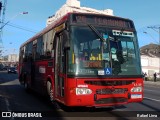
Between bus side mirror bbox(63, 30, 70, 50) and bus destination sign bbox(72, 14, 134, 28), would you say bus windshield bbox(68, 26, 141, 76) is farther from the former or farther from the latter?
bus destination sign bbox(72, 14, 134, 28)

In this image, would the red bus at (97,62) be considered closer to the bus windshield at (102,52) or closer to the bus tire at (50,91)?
the bus windshield at (102,52)

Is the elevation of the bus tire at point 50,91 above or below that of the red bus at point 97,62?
below

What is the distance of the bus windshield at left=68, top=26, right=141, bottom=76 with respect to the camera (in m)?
9.93

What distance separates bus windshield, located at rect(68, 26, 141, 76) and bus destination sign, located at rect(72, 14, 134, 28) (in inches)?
10.5

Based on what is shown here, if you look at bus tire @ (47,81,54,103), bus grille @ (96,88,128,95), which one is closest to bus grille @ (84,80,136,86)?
bus grille @ (96,88,128,95)

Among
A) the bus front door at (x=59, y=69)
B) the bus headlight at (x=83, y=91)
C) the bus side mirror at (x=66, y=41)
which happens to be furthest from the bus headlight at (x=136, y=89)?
the bus side mirror at (x=66, y=41)

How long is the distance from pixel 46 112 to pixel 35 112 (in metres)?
0.38

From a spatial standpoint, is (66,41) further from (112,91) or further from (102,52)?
(112,91)

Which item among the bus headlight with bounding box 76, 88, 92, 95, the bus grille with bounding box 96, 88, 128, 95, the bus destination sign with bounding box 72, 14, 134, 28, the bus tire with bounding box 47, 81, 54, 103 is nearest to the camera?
the bus headlight with bounding box 76, 88, 92, 95

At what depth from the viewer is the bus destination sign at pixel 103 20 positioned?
10445 mm

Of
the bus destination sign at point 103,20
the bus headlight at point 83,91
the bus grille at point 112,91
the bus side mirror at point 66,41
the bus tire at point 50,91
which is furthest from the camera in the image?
the bus tire at point 50,91

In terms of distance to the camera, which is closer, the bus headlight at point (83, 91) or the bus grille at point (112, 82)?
the bus headlight at point (83, 91)

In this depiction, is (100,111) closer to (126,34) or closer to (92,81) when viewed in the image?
(92,81)

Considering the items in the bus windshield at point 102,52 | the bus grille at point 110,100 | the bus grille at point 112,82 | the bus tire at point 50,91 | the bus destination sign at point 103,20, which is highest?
the bus destination sign at point 103,20
